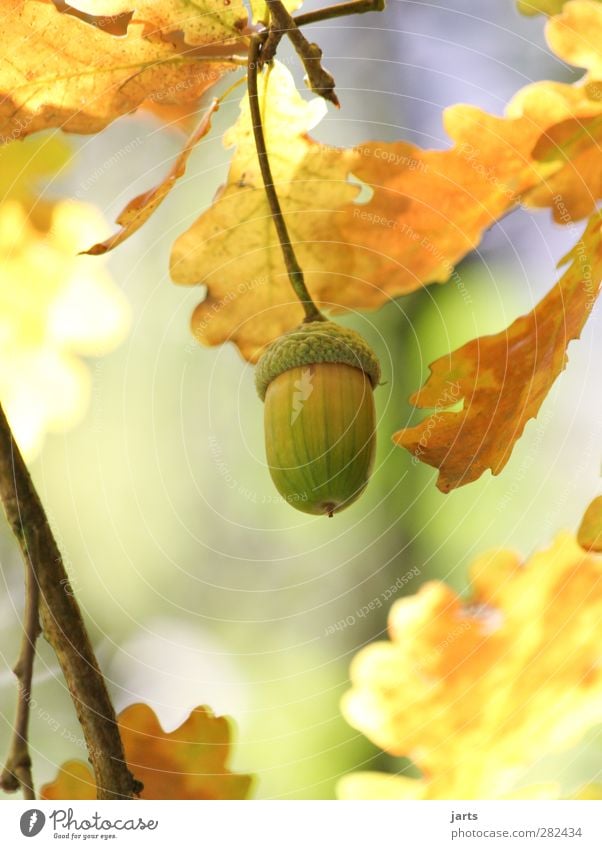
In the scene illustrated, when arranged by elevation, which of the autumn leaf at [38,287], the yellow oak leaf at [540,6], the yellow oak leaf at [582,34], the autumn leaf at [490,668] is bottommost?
the autumn leaf at [490,668]

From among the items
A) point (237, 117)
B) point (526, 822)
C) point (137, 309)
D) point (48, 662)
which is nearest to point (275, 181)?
point (237, 117)

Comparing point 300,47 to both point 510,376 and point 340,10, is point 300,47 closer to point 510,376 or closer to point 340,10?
point 340,10

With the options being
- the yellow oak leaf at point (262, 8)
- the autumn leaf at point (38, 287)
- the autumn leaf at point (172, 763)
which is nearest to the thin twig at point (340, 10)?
the yellow oak leaf at point (262, 8)

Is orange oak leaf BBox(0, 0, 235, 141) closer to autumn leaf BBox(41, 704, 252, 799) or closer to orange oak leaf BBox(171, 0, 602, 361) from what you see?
orange oak leaf BBox(171, 0, 602, 361)

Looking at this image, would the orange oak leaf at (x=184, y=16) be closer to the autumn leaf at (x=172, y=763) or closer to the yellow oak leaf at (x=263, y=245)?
the yellow oak leaf at (x=263, y=245)

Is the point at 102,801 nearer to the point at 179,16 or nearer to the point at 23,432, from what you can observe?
the point at 23,432

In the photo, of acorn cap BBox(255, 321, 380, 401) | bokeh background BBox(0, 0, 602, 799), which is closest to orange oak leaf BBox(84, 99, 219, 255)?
bokeh background BBox(0, 0, 602, 799)
